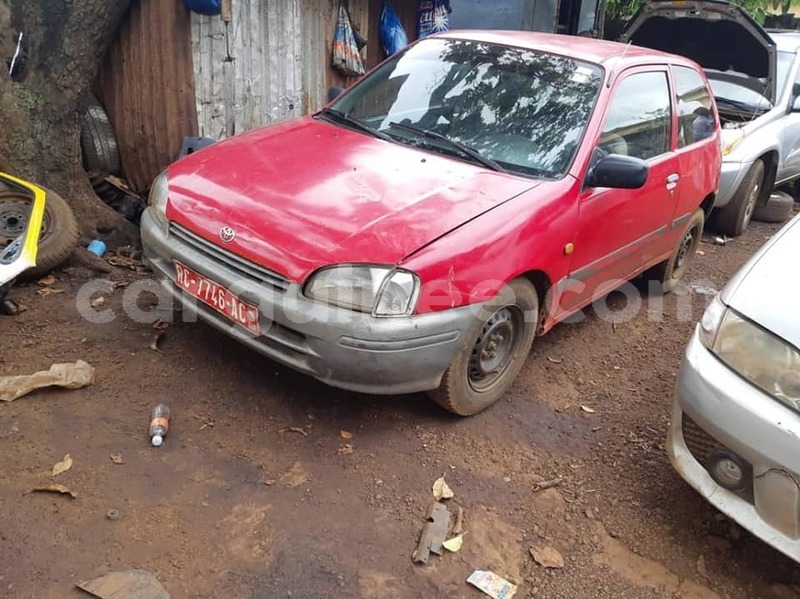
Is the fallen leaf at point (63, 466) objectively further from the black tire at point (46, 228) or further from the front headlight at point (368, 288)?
the black tire at point (46, 228)

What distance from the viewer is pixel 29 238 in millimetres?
3666

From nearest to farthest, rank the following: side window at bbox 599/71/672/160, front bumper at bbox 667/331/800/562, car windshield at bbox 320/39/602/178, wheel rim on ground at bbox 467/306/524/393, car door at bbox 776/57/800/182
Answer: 1. front bumper at bbox 667/331/800/562
2. wheel rim on ground at bbox 467/306/524/393
3. car windshield at bbox 320/39/602/178
4. side window at bbox 599/71/672/160
5. car door at bbox 776/57/800/182

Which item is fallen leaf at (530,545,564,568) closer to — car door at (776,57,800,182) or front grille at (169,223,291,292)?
front grille at (169,223,291,292)

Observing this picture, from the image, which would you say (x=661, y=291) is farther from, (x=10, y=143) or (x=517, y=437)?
(x=10, y=143)

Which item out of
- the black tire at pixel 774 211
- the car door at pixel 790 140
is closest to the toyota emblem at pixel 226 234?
the car door at pixel 790 140

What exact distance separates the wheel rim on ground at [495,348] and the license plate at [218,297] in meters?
1.06

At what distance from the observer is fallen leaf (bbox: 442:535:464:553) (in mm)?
2637

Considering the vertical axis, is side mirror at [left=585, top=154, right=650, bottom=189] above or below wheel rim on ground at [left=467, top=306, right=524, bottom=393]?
above

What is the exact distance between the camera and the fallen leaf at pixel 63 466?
2728 millimetres

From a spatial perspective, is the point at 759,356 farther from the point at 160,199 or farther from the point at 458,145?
→ the point at 160,199

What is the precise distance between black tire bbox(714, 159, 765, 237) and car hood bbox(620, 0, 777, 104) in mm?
811

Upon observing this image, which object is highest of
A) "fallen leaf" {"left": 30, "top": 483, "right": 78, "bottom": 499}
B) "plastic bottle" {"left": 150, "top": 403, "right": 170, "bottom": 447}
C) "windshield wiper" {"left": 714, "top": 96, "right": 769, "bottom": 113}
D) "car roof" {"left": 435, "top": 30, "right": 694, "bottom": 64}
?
"car roof" {"left": 435, "top": 30, "right": 694, "bottom": 64}

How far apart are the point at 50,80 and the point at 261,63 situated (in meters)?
1.81

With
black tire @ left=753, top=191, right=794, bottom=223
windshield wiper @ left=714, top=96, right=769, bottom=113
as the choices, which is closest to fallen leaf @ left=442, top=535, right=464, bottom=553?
windshield wiper @ left=714, top=96, right=769, bottom=113
